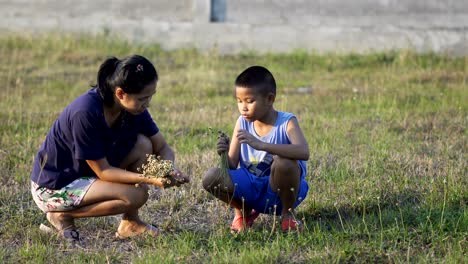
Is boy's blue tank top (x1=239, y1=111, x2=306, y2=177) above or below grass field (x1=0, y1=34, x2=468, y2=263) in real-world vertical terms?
above

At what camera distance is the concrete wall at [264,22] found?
13.4m

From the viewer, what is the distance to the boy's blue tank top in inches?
201

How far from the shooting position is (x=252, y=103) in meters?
5.01

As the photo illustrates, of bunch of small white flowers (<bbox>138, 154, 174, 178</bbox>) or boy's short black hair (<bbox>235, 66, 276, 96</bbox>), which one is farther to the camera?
boy's short black hair (<bbox>235, 66, 276, 96</bbox>)

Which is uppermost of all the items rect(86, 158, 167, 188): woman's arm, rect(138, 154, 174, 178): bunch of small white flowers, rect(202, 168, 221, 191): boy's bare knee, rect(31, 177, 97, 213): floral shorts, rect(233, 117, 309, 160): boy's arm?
rect(233, 117, 309, 160): boy's arm

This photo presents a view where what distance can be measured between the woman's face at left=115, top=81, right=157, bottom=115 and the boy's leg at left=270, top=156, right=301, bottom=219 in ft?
2.81

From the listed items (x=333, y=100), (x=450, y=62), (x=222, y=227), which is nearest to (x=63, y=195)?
(x=222, y=227)

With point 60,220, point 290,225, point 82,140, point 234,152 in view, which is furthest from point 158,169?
point 290,225

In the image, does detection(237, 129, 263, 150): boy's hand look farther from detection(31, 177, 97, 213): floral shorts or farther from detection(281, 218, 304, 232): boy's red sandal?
detection(31, 177, 97, 213): floral shorts

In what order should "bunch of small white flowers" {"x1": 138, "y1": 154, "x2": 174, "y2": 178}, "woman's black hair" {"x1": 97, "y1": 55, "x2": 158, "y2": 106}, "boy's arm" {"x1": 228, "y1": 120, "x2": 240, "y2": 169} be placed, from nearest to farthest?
"bunch of small white flowers" {"x1": 138, "y1": 154, "x2": 174, "y2": 178} → "woman's black hair" {"x1": 97, "y1": 55, "x2": 158, "y2": 106} → "boy's arm" {"x1": 228, "y1": 120, "x2": 240, "y2": 169}

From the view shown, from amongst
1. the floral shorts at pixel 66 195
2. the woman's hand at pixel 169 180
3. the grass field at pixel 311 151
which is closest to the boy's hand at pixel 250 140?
the woman's hand at pixel 169 180

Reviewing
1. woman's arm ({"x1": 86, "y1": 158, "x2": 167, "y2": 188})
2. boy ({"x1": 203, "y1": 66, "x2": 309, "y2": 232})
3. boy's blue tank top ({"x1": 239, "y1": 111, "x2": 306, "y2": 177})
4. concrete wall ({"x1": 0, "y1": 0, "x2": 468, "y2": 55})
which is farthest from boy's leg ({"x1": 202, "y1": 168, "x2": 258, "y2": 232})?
concrete wall ({"x1": 0, "y1": 0, "x2": 468, "y2": 55})

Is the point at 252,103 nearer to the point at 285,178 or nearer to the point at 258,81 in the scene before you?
the point at 258,81

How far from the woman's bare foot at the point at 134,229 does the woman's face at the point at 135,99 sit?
2.42ft
